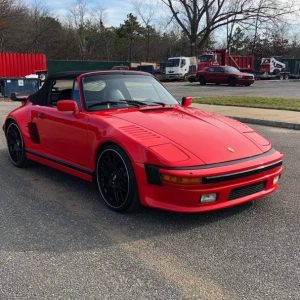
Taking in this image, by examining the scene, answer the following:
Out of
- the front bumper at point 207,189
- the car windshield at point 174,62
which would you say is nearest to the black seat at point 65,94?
the front bumper at point 207,189

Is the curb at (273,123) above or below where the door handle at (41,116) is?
below

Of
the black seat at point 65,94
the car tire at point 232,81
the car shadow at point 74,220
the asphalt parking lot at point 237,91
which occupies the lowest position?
the asphalt parking lot at point 237,91

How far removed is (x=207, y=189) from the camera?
4.08 meters

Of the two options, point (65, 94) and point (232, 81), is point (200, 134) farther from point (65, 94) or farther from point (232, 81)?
point (232, 81)

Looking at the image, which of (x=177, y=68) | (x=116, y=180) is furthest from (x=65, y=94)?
(x=177, y=68)

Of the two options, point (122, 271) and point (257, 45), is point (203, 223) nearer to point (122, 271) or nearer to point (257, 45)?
point (122, 271)

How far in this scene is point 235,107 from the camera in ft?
51.4

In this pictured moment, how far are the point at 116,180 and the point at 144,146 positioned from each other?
22.0 inches

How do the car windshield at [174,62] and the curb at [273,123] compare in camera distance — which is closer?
the curb at [273,123]

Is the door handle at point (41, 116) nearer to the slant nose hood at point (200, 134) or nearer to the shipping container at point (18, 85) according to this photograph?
the slant nose hood at point (200, 134)

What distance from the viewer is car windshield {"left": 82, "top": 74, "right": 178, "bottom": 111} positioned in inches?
212

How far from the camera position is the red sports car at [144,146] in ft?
13.6

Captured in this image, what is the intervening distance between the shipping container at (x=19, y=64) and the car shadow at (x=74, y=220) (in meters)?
22.0

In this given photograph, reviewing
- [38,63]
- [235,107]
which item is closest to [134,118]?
[235,107]
